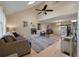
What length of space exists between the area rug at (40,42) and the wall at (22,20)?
0.64ft

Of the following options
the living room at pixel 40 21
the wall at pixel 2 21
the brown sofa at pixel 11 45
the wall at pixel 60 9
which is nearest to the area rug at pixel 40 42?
the living room at pixel 40 21

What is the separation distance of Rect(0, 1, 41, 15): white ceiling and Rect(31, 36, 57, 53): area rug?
648 mm

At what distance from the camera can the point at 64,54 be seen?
2.12 metres

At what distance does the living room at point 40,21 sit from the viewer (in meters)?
1.91

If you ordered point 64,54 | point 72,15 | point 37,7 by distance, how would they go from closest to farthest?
point 72,15 < point 37,7 < point 64,54

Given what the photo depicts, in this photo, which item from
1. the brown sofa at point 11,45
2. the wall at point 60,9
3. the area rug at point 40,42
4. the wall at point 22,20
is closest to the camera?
the wall at point 60,9

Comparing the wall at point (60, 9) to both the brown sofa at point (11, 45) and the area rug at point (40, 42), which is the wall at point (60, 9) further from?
the brown sofa at point (11, 45)

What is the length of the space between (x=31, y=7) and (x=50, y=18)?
1.39ft

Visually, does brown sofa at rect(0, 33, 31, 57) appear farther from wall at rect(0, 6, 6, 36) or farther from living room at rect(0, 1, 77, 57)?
wall at rect(0, 6, 6, 36)

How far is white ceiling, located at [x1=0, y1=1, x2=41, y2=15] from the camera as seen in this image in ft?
6.31

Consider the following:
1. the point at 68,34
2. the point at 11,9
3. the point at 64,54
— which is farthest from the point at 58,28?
the point at 11,9

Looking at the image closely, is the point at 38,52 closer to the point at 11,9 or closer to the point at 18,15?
the point at 18,15

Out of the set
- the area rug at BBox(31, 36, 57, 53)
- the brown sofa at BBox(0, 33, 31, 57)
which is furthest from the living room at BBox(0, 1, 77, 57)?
the brown sofa at BBox(0, 33, 31, 57)

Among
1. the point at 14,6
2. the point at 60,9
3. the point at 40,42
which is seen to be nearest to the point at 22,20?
the point at 14,6
